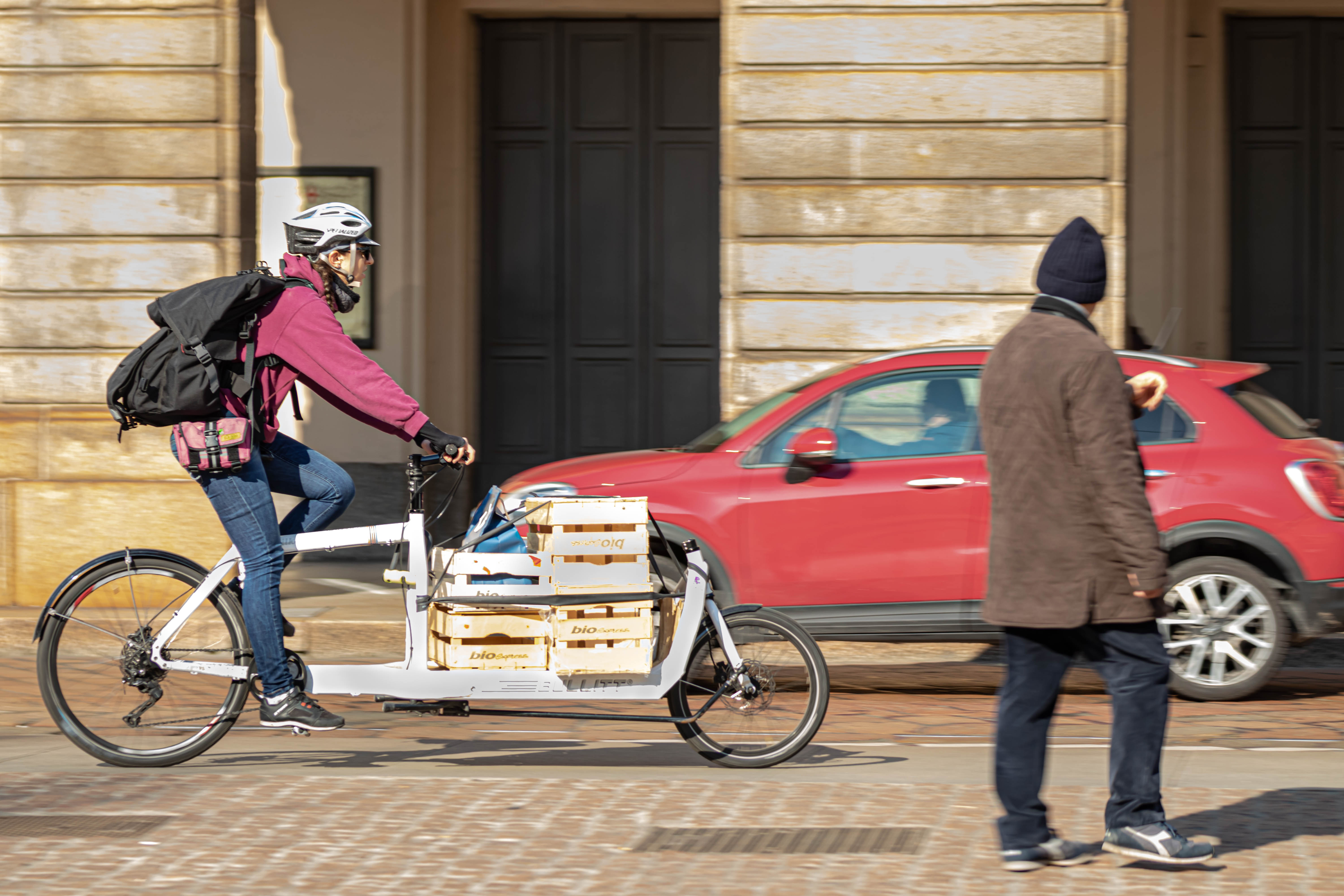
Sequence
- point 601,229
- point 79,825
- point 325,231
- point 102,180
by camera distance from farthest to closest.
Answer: point 601,229
point 102,180
point 325,231
point 79,825

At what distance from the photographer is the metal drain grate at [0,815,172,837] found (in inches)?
210

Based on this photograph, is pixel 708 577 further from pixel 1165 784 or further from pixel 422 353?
pixel 422 353

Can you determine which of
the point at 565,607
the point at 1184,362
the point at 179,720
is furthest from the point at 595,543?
the point at 1184,362

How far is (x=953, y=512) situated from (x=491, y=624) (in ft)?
9.33

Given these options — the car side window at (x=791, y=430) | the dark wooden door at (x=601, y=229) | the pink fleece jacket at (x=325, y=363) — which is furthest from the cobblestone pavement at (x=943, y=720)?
the dark wooden door at (x=601, y=229)

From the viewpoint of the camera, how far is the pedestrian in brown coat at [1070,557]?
15.4ft

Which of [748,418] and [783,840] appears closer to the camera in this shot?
[783,840]

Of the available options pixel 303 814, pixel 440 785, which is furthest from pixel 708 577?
pixel 303 814

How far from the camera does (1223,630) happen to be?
813 centimetres

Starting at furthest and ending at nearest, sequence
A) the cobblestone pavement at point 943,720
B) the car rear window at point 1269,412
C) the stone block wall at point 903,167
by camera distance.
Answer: the stone block wall at point 903,167 < the car rear window at point 1269,412 < the cobblestone pavement at point 943,720

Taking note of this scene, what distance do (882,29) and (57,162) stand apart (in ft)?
16.6

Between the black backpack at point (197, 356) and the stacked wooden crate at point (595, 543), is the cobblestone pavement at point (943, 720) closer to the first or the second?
the stacked wooden crate at point (595, 543)

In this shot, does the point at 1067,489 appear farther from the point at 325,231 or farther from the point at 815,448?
the point at 815,448

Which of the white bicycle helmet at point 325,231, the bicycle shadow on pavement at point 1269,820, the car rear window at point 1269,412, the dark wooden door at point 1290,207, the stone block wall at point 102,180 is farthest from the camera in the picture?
the dark wooden door at point 1290,207
